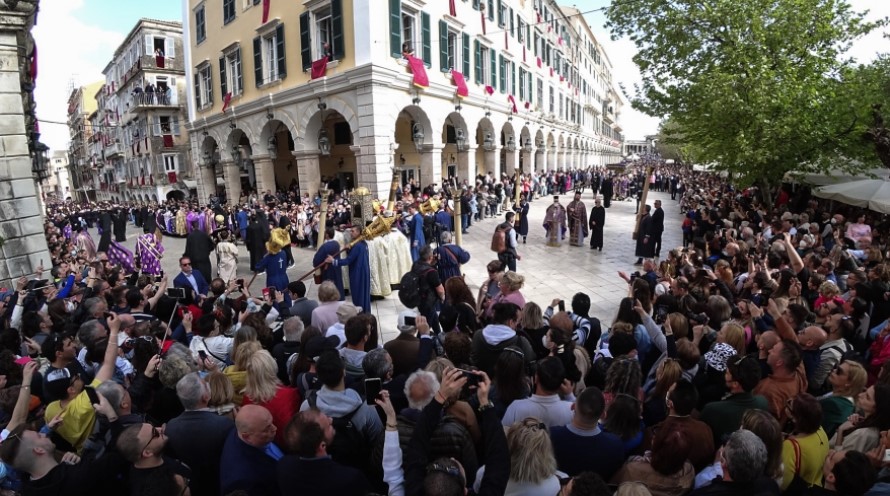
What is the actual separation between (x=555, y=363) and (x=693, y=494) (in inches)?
36.7

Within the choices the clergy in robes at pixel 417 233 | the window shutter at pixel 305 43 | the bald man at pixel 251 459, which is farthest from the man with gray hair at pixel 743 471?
the window shutter at pixel 305 43

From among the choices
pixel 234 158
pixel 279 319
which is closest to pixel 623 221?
pixel 279 319

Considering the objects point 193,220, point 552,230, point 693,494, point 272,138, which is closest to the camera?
point 693,494

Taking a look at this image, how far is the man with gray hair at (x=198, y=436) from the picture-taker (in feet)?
8.89

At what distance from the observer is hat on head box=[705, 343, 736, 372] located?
11.1 feet

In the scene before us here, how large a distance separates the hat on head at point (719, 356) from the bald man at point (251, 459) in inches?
120

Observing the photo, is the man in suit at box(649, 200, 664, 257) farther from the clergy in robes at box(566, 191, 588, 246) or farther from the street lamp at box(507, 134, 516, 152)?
the street lamp at box(507, 134, 516, 152)

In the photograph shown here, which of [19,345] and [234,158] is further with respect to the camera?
[234,158]

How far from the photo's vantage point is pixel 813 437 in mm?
2514

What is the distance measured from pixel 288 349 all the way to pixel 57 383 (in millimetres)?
1527

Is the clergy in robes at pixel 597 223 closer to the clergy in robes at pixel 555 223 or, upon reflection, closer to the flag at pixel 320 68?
the clergy in robes at pixel 555 223

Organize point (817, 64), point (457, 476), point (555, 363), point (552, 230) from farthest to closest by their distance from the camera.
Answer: point (552, 230) < point (817, 64) < point (555, 363) < point (457, 476)

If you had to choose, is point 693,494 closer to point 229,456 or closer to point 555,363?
point 555,363

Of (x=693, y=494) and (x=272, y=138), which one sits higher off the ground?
(x=272, y=138)
